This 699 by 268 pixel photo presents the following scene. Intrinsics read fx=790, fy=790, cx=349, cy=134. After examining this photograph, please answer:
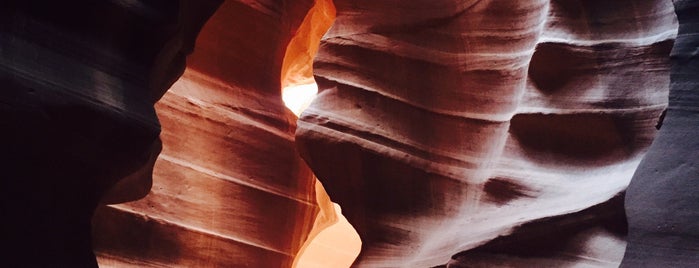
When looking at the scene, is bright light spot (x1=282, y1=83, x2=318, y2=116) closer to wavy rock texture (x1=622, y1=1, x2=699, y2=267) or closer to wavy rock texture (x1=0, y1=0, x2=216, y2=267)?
wavy rock texture (x1=0, y1=0, x2=216, y2=267)

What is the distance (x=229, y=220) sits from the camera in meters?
5.10

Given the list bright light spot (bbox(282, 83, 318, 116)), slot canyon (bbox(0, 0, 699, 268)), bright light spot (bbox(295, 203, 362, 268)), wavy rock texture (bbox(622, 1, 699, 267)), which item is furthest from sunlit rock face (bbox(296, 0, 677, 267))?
bright light spot (bbox(295, 203, 362, 268))

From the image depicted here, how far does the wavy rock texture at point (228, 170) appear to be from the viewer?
15.7 feet

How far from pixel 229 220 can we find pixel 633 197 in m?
2.79

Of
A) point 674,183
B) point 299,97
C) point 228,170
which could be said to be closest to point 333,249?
point 299,97

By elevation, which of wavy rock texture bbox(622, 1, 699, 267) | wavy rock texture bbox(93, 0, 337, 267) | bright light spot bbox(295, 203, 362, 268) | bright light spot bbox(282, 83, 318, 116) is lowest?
bright light spot bbox(295, 203, 362, 268)

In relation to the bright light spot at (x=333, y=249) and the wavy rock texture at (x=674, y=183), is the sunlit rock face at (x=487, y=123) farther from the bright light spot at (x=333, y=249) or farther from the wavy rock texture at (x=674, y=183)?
the bright light spot at (x=333, y=249)

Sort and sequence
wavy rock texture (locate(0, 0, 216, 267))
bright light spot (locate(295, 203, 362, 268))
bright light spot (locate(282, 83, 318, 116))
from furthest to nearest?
bright light spot (locate(295, 203, 362, 268)), bright light spot (locate(282, 83, 318, 116)), wavy rock texture (locate(0, 0, 216, 267))

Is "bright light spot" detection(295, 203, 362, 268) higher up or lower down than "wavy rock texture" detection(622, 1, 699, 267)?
lower down

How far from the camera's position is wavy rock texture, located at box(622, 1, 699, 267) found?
286cm

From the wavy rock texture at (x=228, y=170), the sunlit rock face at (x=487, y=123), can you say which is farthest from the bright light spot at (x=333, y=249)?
the sunlit rock face at (x=487, y=123)

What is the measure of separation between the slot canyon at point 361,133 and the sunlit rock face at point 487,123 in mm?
11

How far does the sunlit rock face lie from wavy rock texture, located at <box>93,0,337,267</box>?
32.3 inches

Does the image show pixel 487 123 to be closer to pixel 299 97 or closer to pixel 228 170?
pixel 228 170
